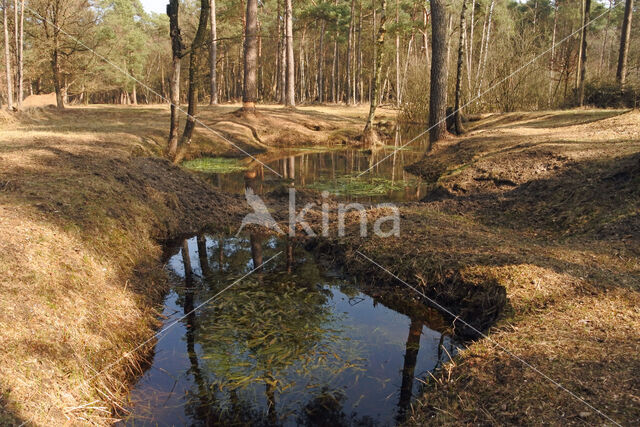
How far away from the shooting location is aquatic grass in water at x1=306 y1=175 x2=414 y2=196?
10.8 meters

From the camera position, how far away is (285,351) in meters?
4.29

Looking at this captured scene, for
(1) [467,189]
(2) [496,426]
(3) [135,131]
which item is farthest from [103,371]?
(3) [135,131]

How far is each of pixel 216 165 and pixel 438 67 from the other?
7437mm

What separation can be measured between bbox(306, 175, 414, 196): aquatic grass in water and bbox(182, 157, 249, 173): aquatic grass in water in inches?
133

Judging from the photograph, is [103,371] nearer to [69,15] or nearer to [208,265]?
[208,265]

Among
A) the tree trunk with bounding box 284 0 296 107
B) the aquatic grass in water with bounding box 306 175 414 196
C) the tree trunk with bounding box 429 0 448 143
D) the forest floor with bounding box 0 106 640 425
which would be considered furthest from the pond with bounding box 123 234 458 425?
the tree trunk with bounding box 284 0 296 107

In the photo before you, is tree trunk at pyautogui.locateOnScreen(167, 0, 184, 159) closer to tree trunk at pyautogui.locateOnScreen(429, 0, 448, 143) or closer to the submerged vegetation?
the submerged vegetation

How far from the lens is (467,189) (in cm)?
937

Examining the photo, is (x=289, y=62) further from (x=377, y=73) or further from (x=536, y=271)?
(x=536, y=271)

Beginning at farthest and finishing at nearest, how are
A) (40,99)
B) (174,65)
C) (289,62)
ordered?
(40,99) → (289,62) → (174,65)

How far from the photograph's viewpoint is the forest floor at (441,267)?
310cm

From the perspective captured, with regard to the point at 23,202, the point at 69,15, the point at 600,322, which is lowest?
the point at 600,322

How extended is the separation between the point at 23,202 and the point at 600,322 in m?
5.95

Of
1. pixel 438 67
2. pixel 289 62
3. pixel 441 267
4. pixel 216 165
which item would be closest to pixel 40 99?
pixel 289 62
